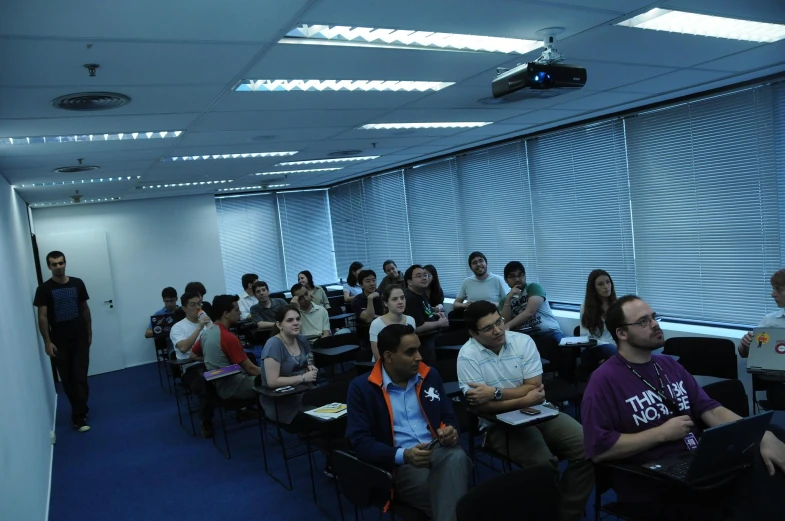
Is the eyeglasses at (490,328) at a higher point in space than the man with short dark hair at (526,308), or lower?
higher

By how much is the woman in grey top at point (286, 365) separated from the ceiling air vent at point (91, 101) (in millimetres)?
2065

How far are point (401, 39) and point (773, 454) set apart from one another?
2649mm

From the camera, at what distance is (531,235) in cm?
774

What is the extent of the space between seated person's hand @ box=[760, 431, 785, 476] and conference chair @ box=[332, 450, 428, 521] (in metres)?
1.61

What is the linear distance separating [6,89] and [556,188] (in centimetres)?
589

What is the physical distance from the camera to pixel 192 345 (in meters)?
6.17

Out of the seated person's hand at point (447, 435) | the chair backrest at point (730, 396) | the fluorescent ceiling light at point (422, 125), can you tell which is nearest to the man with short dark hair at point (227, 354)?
the fluorescent ceiling light at point (422, 125)

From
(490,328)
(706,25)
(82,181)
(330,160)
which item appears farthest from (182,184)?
(706,25)

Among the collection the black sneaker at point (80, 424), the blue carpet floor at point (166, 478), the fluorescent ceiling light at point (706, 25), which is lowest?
the blue carpet floor at point (166, 478)

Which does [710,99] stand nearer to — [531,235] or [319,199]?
[531,235]

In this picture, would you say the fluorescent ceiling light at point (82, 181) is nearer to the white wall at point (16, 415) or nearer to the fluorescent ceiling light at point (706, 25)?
the white wall at point (16, 415)

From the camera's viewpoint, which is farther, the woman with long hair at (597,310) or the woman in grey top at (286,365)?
the woman with long hair at (597,310)

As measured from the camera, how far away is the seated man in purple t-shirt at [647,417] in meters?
2.57

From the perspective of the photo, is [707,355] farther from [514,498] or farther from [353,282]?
[353,282]
